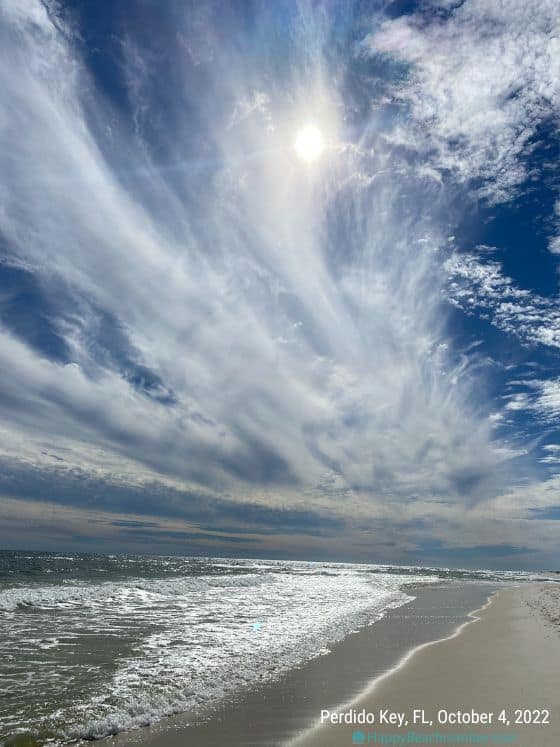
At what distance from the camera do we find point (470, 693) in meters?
9.05

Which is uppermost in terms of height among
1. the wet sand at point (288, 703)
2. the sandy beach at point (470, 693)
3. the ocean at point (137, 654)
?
the sandy beach at point (470, 693)

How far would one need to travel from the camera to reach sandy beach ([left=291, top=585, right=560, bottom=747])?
6992mm

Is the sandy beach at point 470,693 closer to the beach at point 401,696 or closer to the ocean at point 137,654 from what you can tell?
the beach at point 401,696

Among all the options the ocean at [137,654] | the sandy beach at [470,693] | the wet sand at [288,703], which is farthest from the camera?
the ocean at [137,654]

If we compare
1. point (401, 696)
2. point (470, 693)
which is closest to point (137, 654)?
point (401, 696)

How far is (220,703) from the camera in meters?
8.87

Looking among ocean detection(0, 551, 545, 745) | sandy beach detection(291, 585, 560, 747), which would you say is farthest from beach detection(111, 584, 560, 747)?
ocean detection(0, 551, 545, 745)

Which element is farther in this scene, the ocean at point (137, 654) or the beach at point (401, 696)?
the ocean at point (137, 654)

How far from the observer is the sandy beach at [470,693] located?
275 inches

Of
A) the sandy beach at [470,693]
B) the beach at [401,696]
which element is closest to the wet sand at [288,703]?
the beach at [401,696]

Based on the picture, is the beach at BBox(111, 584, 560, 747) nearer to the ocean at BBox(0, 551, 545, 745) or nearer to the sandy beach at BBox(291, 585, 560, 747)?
the sandy beach at BBox(291, 585, 560, 747)

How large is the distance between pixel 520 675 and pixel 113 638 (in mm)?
12510

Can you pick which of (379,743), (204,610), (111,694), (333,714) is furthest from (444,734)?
(204,610)

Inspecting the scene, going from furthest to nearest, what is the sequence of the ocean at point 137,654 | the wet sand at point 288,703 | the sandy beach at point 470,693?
the ocean at point 137,654, the wet sand at point 288,703, the sandy beach at point 470,693
